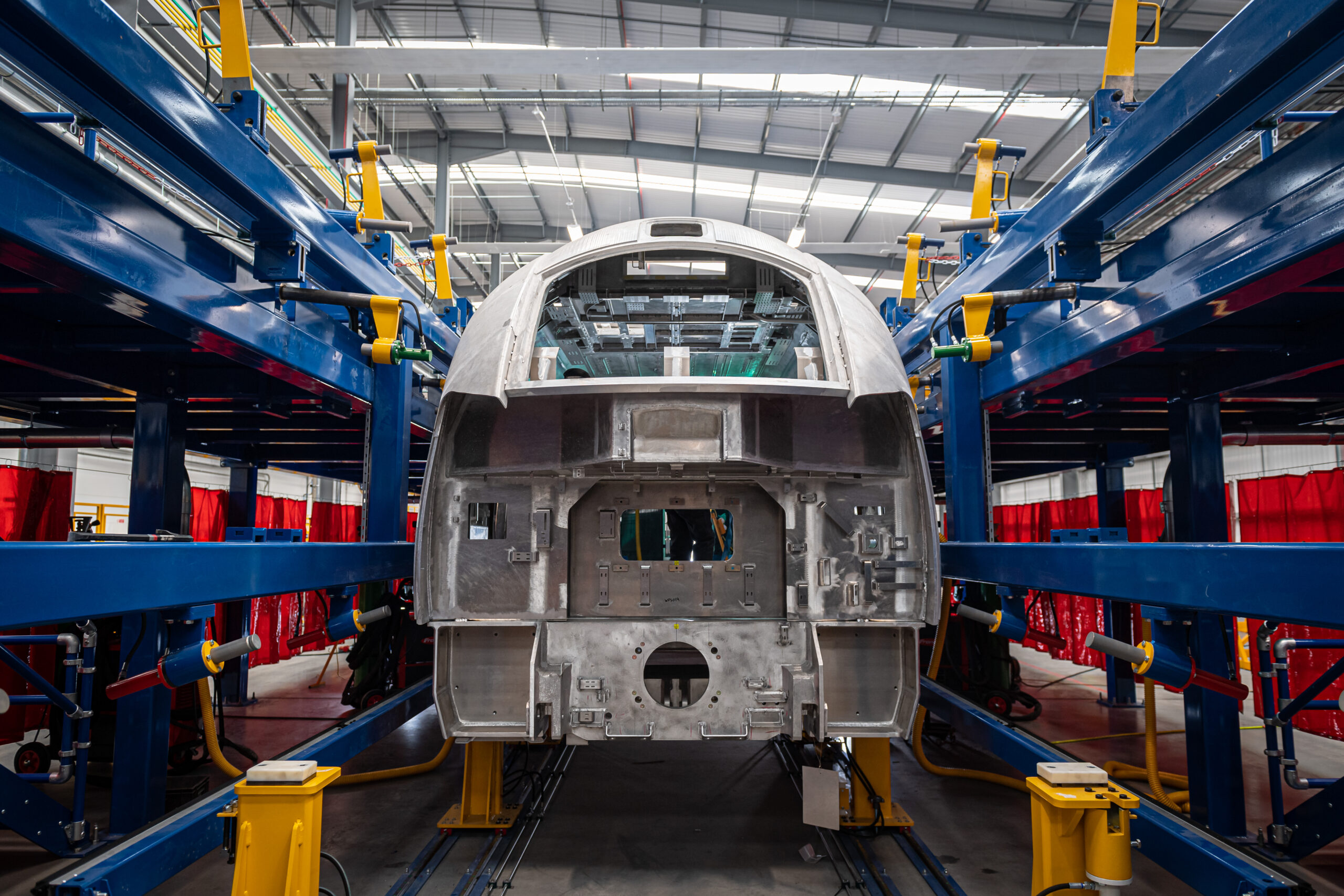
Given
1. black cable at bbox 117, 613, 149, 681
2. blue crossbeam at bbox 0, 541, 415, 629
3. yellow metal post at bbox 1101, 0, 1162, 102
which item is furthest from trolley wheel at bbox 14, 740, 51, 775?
yellow metal post at bbox 1101, 0, 1162, 102

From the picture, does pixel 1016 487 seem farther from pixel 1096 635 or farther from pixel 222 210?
pixel 222 210

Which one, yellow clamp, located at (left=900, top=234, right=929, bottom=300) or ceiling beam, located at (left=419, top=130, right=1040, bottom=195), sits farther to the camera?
ceiling beam, located at (left=419, top=130, right=1040, bottom=195)

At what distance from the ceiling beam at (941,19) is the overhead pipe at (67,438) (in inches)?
293

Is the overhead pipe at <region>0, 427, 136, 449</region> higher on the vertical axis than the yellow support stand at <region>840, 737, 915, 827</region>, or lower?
higher

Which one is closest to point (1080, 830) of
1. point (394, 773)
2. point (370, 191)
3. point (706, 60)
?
point (394, 773)

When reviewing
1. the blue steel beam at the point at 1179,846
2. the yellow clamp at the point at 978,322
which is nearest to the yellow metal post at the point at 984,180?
the yellow clamp at the point at 978,322

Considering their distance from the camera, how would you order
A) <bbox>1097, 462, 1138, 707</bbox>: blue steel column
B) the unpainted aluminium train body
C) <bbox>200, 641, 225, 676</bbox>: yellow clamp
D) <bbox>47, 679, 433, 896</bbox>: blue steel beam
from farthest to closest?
<bbox>1097, 462, 1138, 707</bbox>: blue steel column
the unpainted aluminium train body
<bbox>200, 641, 225, 676</bbox>: yellow clamp
<bbox>47, 679, 433, 896</bbox>: blue steel beam

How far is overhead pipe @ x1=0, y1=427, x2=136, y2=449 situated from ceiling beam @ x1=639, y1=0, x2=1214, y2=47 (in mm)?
7440

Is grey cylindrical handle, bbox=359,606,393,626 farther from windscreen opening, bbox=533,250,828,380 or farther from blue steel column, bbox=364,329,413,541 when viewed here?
windscreen opening, bbox=533,250,828,380

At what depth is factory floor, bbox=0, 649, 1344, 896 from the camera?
401 cm

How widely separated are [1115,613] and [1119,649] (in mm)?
6219

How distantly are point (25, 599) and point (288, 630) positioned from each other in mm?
12282

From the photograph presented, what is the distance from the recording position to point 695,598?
3711 mm

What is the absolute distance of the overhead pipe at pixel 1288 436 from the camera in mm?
6430
